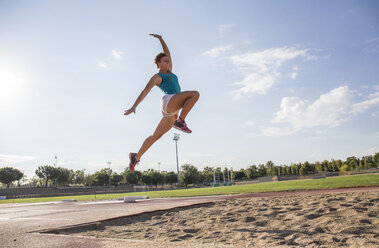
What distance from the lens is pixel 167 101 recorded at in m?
4.15

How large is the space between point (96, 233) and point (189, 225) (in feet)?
6.27

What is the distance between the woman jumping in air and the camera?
4094 millimetres

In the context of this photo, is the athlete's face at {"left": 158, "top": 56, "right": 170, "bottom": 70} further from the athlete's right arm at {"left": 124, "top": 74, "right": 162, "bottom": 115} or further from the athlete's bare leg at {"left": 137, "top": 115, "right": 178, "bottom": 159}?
the athlete's bare leg at {"left": 137, "top": 115, "right": 178, "bottom": 159}

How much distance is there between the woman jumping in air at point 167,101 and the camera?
4.09 metres

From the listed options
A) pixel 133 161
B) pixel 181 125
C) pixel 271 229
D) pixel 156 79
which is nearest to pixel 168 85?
pixel 156 79

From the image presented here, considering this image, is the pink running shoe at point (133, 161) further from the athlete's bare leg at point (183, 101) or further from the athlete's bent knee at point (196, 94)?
the athlete's bent knee at point (196, 94)

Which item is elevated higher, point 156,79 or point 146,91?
point 156,79

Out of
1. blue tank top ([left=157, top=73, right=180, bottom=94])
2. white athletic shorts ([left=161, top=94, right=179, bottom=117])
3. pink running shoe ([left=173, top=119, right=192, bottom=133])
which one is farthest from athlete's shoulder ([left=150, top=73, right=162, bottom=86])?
pink running shoe ([left=173, top=119, right=192, bottom=133])

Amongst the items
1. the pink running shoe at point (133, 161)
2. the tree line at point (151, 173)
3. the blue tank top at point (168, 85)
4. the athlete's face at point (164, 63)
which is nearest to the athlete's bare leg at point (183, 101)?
the blue tank top at point (168, 85)

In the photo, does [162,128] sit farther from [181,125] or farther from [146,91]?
[146,91]

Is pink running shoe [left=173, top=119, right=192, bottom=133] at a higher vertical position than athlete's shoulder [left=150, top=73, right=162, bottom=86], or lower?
lower

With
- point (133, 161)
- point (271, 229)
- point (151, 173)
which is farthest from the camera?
point (151, 173)

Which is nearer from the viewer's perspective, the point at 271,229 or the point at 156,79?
the point at 156,79

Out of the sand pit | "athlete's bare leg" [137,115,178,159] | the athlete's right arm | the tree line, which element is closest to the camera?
the sand pit
